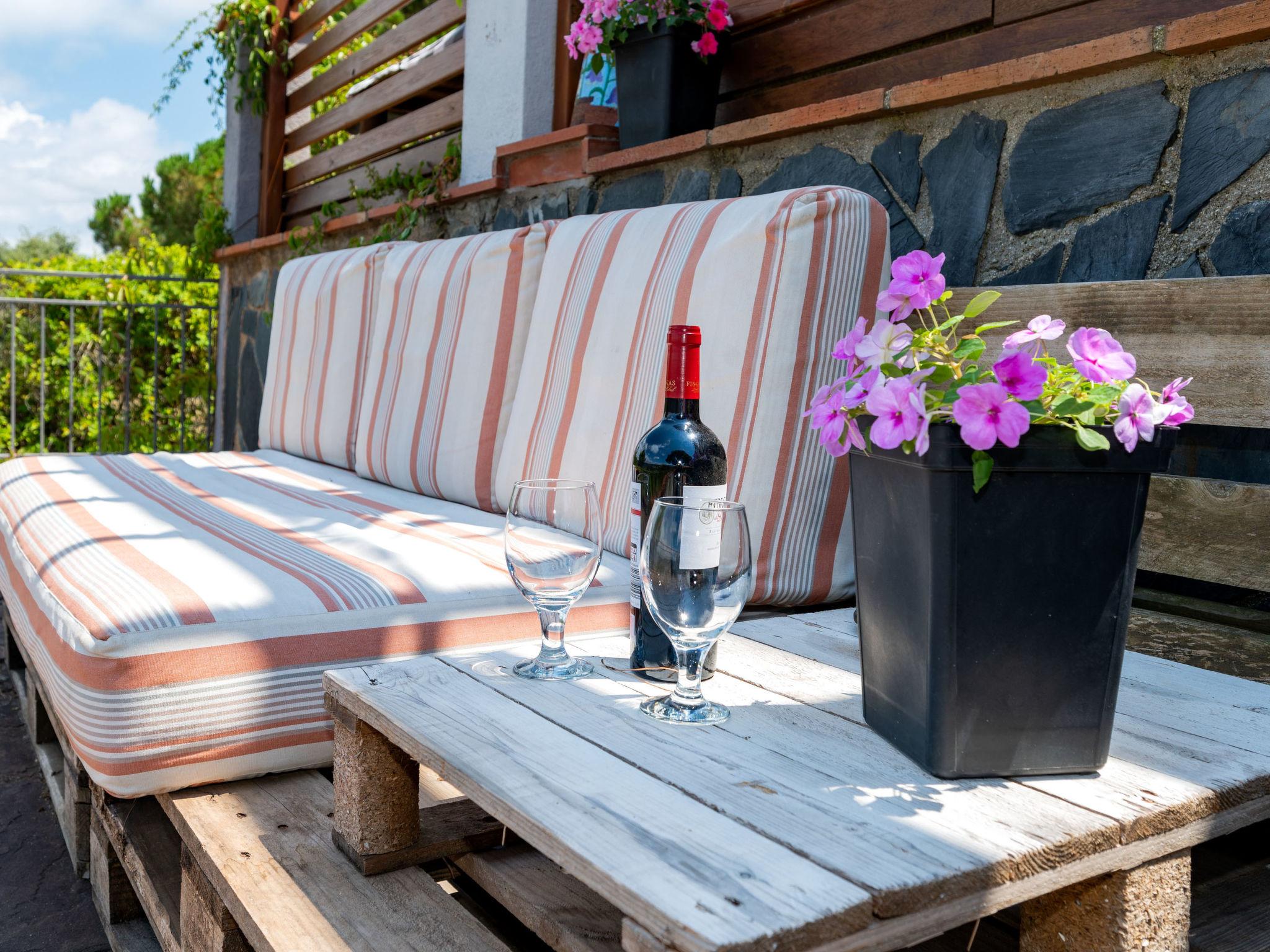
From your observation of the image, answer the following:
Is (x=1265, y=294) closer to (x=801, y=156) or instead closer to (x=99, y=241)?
(x=801, y=156)

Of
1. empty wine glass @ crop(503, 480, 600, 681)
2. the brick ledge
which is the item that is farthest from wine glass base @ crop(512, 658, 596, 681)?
the brick ledge

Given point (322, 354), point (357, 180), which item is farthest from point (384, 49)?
point (322, 354)

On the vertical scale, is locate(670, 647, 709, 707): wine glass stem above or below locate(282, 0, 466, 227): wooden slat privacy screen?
below

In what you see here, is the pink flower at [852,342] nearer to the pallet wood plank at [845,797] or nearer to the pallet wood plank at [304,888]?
the pallet wood plank at [845,797]

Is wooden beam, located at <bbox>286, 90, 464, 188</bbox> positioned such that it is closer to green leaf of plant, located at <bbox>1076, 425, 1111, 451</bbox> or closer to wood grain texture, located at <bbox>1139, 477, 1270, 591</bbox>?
wood grain texture, located at <bbox>1139, 477, 1270, 591</bbox>

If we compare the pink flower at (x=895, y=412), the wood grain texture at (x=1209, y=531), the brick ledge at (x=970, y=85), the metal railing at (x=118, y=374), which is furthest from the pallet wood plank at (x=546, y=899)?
the metal railing at (x=118, y=374)

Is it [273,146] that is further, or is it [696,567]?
[273,146]

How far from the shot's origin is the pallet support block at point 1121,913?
2.22 ft

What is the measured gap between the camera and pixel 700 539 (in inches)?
30.6

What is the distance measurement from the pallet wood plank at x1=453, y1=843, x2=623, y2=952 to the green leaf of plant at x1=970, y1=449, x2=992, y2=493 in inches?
17.9

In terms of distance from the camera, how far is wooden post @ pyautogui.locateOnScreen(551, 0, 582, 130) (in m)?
2.79

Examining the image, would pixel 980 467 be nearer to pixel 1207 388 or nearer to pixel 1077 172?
pixel 1207 388

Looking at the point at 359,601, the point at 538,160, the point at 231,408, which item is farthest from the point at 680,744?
the point at 231,408

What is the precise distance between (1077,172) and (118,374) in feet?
17.1
